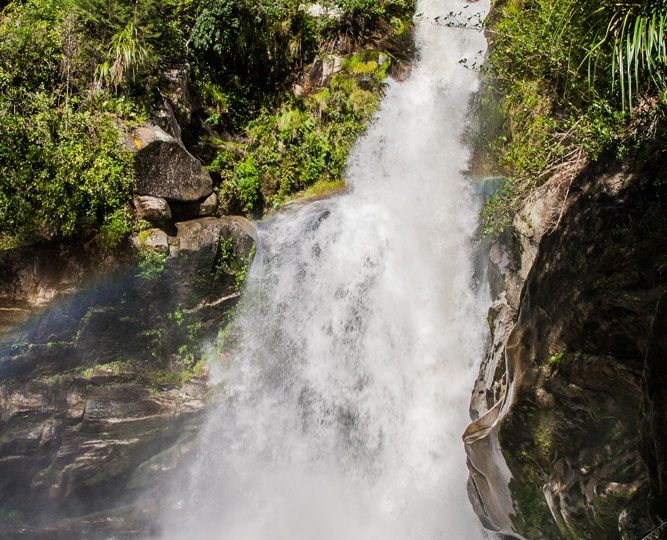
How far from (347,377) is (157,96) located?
5859 mm

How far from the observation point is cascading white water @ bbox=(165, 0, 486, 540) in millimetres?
8188

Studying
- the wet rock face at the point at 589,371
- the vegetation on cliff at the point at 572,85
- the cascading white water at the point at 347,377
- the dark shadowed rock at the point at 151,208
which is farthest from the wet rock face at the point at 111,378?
the wet rock face at the point at 589,371

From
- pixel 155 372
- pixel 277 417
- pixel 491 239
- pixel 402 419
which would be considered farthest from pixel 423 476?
pixel 155 372

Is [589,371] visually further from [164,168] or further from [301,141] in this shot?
[301,141]

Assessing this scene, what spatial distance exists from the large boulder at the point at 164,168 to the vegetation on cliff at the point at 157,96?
0.28 meters

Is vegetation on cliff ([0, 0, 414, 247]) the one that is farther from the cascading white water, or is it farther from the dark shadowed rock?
the cascading white water

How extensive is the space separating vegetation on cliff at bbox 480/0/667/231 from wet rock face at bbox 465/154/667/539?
0.43 m

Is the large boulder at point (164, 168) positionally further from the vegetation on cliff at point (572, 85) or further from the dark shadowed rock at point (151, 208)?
the vegetation on cliff at point (572, 85)

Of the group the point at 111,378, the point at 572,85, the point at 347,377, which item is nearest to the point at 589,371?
the point at 572,85

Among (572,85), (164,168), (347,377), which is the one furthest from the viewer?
(347,377)

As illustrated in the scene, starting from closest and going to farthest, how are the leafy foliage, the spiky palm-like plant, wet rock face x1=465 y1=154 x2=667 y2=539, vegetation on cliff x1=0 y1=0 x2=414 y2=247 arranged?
1. the spiky palm-like plant
2. wet rock face x1=465 y1=154 x2=667 y2=539
3. vegetation on cliff x1=0 y1=0 x2=414 y2=247
4. the leafy foliage

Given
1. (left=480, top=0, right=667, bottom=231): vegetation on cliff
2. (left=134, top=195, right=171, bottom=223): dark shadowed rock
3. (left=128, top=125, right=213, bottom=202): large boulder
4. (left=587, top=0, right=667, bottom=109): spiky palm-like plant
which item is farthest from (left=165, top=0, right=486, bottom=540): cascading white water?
(left=587, top=0, right=667, bottom=109): spiky palm-like plant

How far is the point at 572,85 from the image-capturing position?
5.62 metres

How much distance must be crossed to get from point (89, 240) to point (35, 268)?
2.84 feet
